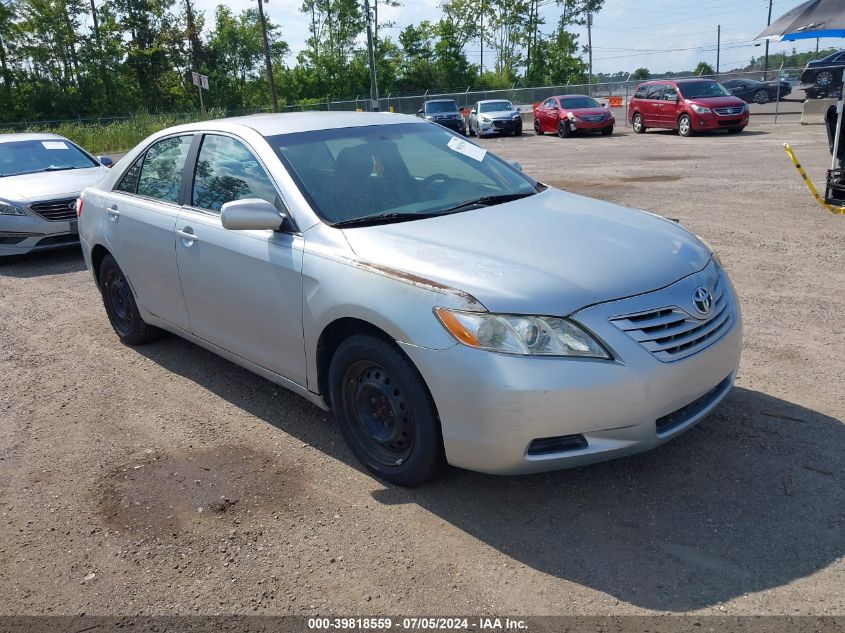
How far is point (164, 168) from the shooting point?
5.11 metres

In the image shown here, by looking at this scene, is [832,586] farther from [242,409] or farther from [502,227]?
[242,409]

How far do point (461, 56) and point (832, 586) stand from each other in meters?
73.1

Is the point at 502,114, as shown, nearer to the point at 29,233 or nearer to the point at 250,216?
the point at 29,233

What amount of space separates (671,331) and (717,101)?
71.0 ft

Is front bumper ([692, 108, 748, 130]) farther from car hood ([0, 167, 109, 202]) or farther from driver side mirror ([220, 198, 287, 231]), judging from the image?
driver side mirror ([220, 198, 287, 231])

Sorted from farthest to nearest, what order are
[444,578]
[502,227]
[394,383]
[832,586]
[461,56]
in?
1. [461,56]
2. [502,227]
3. [394,383]
4. [444,578]
5. [832,586]

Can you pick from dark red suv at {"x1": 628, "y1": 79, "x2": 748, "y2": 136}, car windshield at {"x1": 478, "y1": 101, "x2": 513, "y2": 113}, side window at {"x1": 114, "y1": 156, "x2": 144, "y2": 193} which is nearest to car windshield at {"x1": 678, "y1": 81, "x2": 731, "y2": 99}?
dark red suv at {"x1": 628, "y1": 79, "x2": 748, "y2": 136}

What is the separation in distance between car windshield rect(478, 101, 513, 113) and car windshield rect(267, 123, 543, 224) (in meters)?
26.6

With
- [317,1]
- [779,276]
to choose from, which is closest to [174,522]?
[779,276]

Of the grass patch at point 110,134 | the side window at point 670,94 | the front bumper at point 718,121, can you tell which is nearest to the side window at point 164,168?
the front bumper at point 718,121

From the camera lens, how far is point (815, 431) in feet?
12.8

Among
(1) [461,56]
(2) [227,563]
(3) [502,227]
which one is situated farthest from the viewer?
(1) [461,56]

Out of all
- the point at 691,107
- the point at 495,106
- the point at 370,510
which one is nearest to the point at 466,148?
the point at 370,510

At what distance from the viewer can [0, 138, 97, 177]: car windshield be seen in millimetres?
10352
